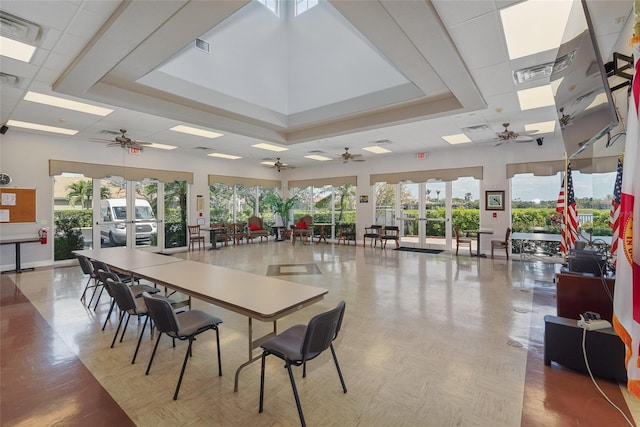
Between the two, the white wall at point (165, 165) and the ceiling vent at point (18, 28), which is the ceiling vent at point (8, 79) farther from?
the white wall at point (165, 165)

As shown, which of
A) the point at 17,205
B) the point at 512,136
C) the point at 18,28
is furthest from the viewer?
the point at 17,205

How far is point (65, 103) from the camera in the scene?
5.00 m

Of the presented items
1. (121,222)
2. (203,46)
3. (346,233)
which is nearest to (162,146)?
(121,222)

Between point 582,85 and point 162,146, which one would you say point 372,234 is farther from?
point 582,85

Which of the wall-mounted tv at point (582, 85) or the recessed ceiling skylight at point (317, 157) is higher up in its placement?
the recessed ceiling skylight at point (317, 157)

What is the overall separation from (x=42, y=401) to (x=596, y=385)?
446 centimetres

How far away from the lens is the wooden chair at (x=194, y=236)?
9821 millimetres

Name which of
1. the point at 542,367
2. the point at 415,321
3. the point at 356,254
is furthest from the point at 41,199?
the point at 542,367

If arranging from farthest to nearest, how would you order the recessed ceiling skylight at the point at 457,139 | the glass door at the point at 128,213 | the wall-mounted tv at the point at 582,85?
the glass door at the point at 128,213 → the recessed ceiling skylight at the point at 457,139 → the wall-mounted tv at the point at 582,85

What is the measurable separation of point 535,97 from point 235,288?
5.47 m

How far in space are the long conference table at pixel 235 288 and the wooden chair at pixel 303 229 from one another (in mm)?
7524

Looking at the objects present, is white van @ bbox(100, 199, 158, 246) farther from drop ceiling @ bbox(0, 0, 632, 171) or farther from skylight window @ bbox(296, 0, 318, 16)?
skylight window @ bbox(296, 0, 318, 16)

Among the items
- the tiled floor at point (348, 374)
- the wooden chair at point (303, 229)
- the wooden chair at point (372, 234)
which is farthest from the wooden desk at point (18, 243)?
the wooden chair at point (372, 234)

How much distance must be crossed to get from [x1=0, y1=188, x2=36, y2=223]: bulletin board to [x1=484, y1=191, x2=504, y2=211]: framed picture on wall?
11.8 m
